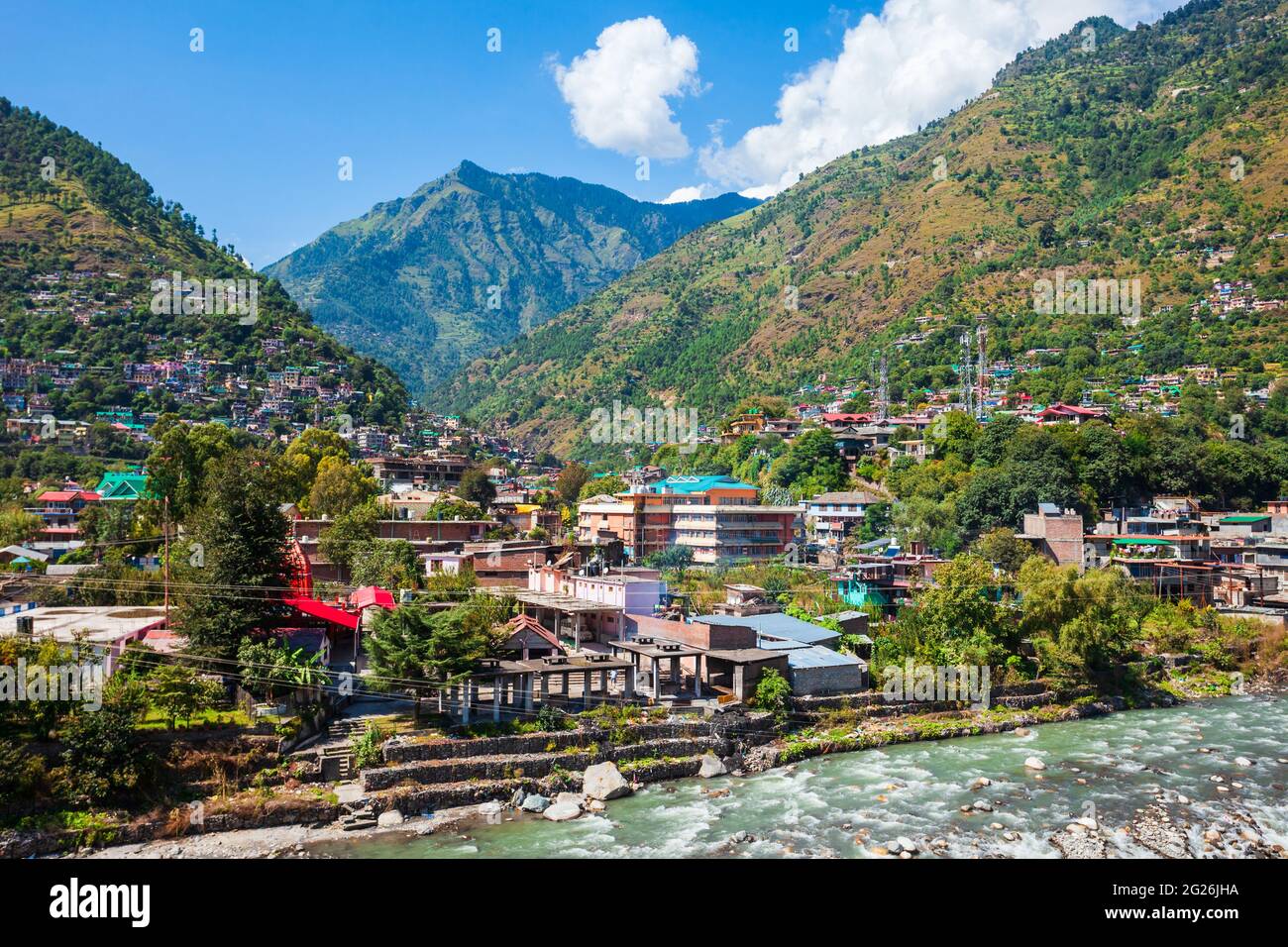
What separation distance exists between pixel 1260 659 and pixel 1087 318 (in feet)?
183

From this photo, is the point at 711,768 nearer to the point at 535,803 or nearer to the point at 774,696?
the point at 774,696

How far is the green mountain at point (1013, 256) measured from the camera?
258ft

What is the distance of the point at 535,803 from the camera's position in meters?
18.5

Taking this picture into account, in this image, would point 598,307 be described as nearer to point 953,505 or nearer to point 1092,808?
point 953,505

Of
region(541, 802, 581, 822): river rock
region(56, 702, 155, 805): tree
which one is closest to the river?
region(541, 802, 581, 822): river rock

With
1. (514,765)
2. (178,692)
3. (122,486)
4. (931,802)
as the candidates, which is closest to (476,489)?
(122,486)

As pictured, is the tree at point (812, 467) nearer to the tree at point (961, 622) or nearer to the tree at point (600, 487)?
the tree at point (600, 487)

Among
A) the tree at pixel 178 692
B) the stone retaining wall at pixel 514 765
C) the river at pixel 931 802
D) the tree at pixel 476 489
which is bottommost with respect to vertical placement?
the river at pixel 931 802

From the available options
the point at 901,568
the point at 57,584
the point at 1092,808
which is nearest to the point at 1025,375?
the point at 901,568

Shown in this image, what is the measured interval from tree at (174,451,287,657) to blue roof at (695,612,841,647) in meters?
11.9

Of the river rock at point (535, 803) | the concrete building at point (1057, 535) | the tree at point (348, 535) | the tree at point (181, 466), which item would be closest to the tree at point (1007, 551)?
the concrete building at point (1057, 535)

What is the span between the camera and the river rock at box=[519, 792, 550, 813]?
1838 centimetres

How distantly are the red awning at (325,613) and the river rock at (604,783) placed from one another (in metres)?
8.73

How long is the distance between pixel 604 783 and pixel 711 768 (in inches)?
115
